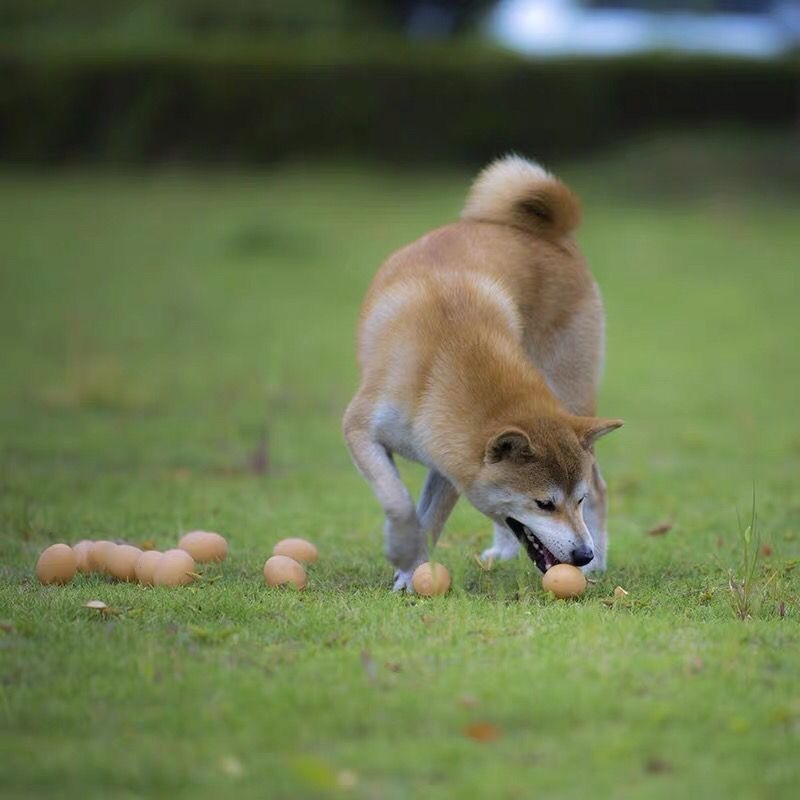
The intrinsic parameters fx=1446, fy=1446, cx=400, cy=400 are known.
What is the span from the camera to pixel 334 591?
581cm

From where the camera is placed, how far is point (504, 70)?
26188mm

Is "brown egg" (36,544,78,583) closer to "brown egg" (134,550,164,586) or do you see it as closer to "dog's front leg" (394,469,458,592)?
"brown egg" (134,550,164,586)

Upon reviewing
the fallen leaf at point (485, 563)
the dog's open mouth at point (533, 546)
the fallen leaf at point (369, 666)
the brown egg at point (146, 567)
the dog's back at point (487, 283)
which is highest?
the dog's back at point (487, 283)

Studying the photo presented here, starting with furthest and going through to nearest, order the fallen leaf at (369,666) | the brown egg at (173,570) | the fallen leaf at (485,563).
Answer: the fallen leaf at (485,563) < the brown egg at (173,570) < the fallen leaf at (369,666)

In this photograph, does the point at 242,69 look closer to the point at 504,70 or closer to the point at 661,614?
the point at 504,70

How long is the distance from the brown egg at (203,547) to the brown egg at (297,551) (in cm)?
25

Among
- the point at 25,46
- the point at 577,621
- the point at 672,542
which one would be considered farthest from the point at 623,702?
the point at 25,46

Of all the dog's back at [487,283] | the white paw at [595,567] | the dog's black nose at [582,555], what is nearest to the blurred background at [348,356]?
the white paw at [595,567]

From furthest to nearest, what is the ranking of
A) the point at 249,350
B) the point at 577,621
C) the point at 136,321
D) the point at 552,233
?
the point at 136,321 → the point at 249,350 → the point at 552,233 → the point at 577,621

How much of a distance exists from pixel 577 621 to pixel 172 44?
77.6 feet

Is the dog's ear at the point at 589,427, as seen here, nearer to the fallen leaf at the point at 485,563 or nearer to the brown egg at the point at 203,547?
the fallen leaf at the point at 485,563

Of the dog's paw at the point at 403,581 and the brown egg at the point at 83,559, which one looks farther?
the brown egg at the point at 83,559

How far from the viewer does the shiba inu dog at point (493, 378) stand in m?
5.71

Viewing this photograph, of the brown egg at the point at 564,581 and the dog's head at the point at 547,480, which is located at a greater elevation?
the dog's head at the point at 547,480
